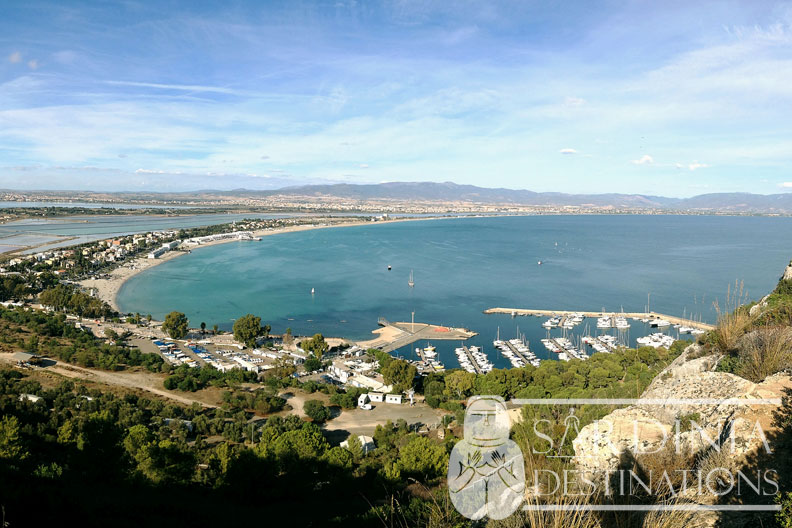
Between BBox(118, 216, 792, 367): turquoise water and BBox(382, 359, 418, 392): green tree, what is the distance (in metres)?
4.80

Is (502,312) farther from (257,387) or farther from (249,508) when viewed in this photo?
(249,508)

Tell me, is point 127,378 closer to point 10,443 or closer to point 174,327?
point 174,327

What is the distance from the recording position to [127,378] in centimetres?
1408

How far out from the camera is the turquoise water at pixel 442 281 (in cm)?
2597

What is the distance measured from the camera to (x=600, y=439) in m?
3.55

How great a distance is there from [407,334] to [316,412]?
11099 millimetres

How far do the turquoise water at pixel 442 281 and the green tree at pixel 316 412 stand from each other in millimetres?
8208

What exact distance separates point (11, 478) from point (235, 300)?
2424cm

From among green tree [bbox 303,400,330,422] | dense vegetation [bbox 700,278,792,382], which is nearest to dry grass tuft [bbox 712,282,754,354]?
dense vegetation [bbox 700,278,792,382]

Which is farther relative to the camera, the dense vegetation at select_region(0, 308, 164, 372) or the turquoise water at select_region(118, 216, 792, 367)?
the turquoise water at select_region(118, 216, 792, 367)

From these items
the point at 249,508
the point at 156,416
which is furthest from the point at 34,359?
the point at 249,508

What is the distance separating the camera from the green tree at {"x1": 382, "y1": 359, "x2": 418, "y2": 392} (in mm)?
14672

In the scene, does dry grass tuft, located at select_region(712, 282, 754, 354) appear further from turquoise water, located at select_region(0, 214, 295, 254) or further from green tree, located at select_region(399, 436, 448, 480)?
turquoise water, located at select_region(0, 214, 295, 254)

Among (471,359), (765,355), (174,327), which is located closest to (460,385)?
(471,359)
